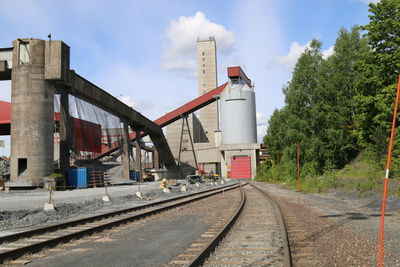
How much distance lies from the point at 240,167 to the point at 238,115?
10.8 m

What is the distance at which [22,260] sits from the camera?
6555 mm

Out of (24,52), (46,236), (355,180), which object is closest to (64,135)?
(24,52)

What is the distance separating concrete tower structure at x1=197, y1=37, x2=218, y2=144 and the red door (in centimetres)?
5291

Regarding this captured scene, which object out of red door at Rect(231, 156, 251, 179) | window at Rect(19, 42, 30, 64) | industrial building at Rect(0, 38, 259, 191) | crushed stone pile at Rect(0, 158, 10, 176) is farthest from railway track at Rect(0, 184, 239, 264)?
red door at Rect(231, 156, 251, 179)

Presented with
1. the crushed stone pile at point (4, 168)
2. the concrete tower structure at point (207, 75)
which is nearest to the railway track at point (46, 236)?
the crushed stone pile at point (4, 168)

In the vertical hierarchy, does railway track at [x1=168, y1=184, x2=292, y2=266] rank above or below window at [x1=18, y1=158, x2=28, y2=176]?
below

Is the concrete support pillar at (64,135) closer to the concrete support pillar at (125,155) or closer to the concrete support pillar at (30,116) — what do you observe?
the concrete support pillar at (30,116)

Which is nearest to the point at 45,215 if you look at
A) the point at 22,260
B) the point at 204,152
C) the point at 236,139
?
the point at 22,260

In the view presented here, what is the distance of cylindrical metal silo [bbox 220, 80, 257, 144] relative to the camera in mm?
71125

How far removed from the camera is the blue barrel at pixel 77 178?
32375mm

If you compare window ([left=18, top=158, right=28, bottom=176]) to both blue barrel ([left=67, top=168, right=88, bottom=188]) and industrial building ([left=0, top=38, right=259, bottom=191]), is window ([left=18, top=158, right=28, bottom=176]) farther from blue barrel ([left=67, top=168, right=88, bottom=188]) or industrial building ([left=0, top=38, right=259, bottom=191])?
blue barrel ([left=67, top=168, right=88, bottom=188])

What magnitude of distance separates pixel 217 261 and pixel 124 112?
39.3 metres

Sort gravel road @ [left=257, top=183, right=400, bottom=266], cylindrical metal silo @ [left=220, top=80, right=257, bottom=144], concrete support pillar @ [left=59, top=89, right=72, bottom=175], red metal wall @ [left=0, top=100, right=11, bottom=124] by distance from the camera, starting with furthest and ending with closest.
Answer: cylindrical metal silo @ [left=220, top=80, right=257, bottom=144] → red metal wall @ [left=0, top=100, right=11, bottom=124] → concrete support pillar @ [left=59, top=89, right=72, bottom=175] → gravel road @ [left=257, top=183, right=400, bottom=266]

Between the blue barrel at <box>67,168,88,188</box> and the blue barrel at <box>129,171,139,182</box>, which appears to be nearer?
the blue barrel at <box>67,168,88,188</box>
